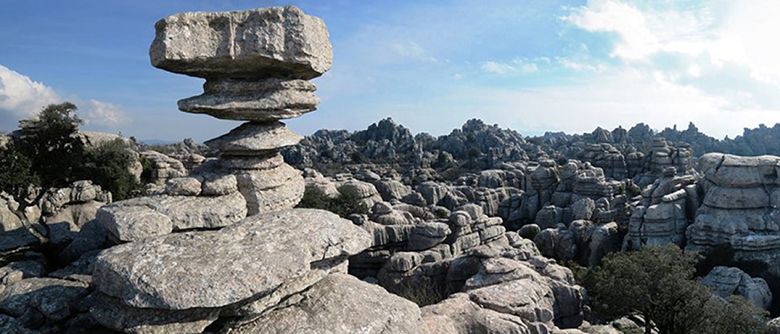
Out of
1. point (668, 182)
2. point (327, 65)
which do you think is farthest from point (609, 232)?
point (327, 65)

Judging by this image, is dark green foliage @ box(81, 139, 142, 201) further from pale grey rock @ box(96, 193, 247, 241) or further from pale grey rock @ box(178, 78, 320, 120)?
pale grey rock @ box(96, 193, 247, 241)

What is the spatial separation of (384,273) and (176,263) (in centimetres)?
1790

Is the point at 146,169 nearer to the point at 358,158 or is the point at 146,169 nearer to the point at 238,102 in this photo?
the point at 238,102

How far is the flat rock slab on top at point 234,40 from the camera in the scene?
9.60 metres

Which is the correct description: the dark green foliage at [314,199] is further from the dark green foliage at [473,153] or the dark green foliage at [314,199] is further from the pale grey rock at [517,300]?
the dark green foliage at [473,153]

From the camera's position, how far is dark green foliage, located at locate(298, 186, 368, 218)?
31.5 meters

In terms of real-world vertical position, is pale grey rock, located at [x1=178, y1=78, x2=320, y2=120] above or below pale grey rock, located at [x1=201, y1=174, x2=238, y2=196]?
above

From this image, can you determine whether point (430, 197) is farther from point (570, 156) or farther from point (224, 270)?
point (570, 156)

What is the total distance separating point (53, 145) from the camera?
15.6 metres

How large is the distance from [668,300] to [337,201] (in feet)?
80.7

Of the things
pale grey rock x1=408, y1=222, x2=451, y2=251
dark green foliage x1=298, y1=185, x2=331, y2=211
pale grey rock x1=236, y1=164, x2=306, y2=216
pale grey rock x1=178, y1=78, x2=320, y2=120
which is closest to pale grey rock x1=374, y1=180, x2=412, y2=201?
dark green foliage x1=298, y1=185, x2=331, y2=211

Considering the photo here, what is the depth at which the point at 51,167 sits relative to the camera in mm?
15117

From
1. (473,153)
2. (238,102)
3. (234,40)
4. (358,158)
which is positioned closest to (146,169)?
(238,102)

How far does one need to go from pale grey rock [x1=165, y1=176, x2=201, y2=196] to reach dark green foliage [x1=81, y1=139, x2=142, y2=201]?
1021 cm
